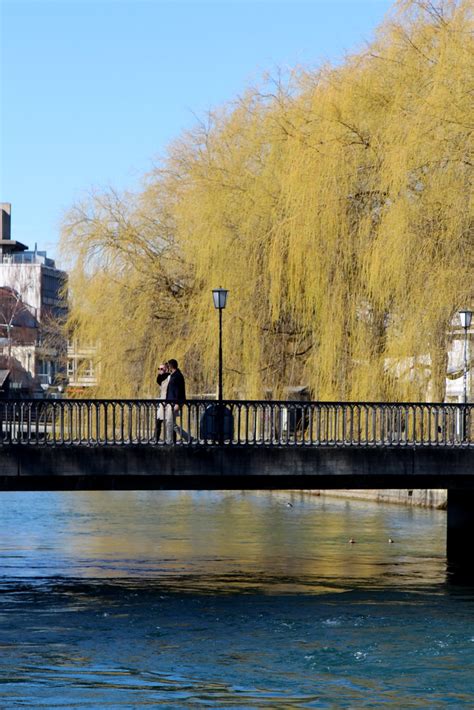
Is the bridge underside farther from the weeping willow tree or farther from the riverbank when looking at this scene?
the riverbank

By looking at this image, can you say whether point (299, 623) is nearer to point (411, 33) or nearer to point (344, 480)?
point (344, 480)

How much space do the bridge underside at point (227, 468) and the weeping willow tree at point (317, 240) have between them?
10.2 meters

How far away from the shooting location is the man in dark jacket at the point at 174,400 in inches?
1287

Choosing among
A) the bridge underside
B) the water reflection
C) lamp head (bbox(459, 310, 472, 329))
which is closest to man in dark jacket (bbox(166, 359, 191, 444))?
the bridge underside

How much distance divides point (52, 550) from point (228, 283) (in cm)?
1270

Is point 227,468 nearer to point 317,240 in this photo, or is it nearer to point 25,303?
point 317,240

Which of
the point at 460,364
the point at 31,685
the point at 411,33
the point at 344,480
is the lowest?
the point at 31,685

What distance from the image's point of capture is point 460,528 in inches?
1572

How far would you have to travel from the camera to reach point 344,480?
1320 inches

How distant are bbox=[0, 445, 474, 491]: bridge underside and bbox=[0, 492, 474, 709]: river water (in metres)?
2.09

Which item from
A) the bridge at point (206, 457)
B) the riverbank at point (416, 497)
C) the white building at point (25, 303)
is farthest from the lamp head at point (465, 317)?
→ the white building at point (25, 303)

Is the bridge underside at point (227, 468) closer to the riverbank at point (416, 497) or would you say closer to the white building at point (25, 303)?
the riverbank at point (416, 497)

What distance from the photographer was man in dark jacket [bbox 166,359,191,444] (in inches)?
1287

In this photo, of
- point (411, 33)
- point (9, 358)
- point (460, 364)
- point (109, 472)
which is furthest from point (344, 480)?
point (9, 358)
